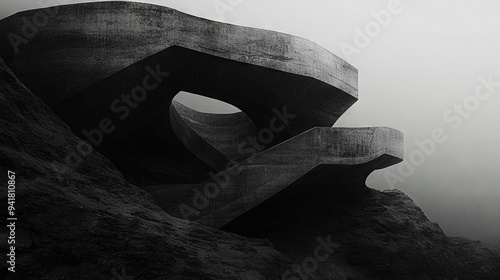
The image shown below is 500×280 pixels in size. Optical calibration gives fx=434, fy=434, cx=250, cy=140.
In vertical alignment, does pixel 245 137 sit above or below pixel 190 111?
below

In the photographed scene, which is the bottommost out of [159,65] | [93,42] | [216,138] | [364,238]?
[364,238]

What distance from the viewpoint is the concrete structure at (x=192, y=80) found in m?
8.85

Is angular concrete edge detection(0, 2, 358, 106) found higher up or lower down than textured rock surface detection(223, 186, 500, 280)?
higher up

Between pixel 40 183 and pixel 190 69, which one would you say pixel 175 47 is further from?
pixel 40 183

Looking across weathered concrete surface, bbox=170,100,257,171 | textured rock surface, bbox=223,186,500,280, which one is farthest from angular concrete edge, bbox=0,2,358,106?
weathered concrete surface, bbox=170,100,257,171

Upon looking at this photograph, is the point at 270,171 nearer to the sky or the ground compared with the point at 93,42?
nearer to the ground

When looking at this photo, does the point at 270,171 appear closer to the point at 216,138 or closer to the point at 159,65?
the point at 159,65

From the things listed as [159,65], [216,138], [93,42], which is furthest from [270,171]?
[216,138]

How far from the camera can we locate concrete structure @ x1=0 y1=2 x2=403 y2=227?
348 inches

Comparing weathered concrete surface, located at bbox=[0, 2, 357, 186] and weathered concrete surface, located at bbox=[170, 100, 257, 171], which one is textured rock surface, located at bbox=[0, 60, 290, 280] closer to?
weathered concrete surface, located at bbox=[0, 2, 357, 186]

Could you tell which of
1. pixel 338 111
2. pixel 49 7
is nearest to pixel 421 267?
pixel 338 111

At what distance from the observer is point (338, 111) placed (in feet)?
39.9

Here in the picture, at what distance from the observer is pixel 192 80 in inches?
406

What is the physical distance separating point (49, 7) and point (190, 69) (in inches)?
123
